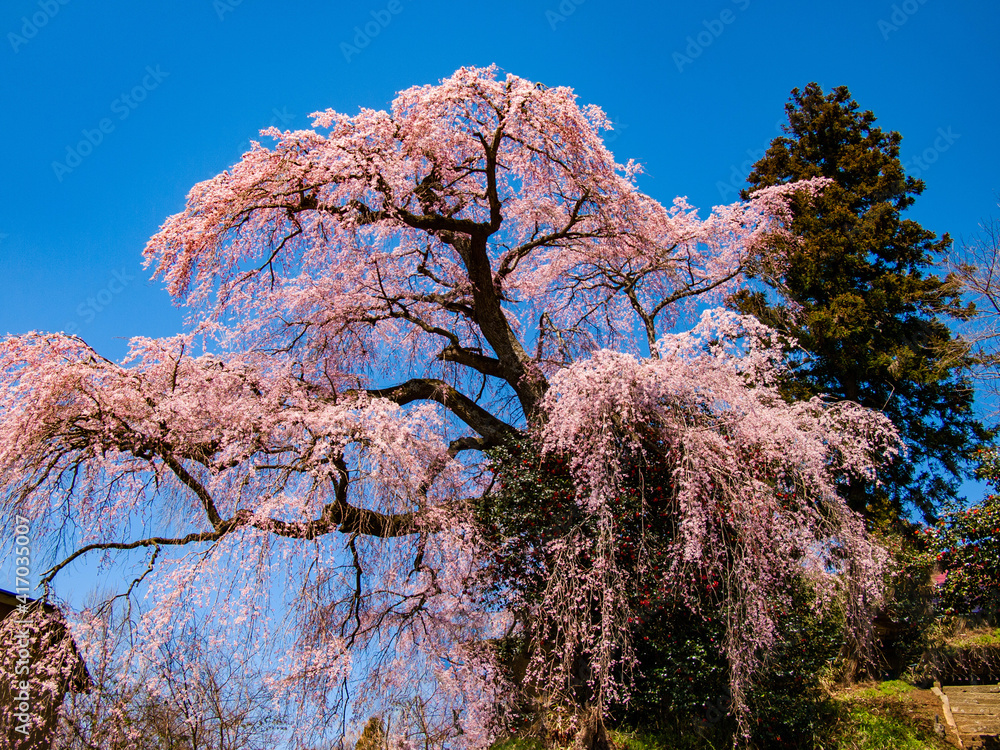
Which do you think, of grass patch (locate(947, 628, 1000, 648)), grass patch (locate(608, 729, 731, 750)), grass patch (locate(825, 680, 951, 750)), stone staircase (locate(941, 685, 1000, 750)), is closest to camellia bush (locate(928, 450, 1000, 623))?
grass patch (locate(947, 628, 1000, 648))

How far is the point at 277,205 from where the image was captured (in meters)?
9.62

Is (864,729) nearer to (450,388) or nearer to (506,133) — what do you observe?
(450,388)

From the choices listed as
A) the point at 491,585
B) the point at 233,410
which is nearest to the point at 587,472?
the point at 491,585

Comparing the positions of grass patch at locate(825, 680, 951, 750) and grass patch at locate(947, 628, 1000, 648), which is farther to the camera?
grass patch at locate(947, 628, 1000, 648)

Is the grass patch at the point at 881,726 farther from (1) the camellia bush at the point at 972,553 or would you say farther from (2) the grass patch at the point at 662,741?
(2) the grass patch at the point at 662,741

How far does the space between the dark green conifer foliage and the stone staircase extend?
9.16ft

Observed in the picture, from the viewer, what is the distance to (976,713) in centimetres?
814

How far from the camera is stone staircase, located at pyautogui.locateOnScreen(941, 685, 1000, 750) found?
788 cm

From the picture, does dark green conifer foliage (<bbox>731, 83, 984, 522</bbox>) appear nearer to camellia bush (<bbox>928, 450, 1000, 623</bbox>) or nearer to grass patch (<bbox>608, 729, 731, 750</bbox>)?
camellia bush (<bbox>928, 450, 1000, 623</bbox>)

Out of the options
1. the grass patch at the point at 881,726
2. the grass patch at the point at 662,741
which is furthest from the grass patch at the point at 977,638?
the grass patch at the point at 662,741

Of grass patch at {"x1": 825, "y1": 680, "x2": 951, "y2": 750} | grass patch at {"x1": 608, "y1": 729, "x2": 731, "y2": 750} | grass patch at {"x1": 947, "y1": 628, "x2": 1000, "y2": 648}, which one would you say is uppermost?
grass patch at {"x1": 947, "y1": 628, "x2": 1000, "y2": 648}

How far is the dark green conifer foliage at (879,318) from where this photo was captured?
11484mm

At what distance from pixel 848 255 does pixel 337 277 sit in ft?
28.6

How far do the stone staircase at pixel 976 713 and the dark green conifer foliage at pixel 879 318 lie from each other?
2792mm
